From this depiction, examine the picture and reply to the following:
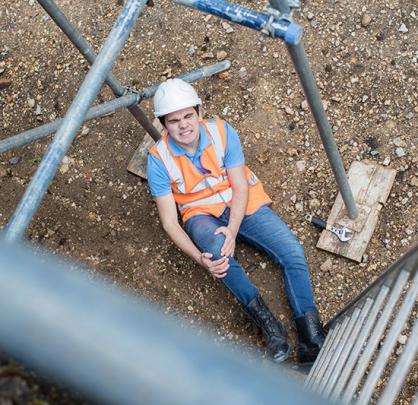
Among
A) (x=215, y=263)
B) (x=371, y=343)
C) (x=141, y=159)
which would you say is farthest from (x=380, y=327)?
(x=141, y=159)

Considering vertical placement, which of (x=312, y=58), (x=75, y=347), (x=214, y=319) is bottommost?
(x=75, y=347)

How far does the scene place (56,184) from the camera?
15.7 feet

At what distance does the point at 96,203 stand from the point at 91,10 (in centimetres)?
167

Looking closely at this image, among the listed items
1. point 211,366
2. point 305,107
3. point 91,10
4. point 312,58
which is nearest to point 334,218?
point 305,107

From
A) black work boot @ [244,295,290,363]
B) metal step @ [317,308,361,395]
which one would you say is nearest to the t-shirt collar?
black work boot @ [244,295,290,363]

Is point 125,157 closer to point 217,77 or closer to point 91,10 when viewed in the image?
point 217,77

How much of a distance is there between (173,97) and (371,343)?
5.91ft

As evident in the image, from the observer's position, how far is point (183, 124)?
369cm

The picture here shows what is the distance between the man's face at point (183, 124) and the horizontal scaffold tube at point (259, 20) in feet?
3.34

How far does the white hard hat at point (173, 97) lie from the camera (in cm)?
363

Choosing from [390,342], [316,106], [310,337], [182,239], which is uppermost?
[316,106]

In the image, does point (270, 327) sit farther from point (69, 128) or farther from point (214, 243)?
point (69, 128)

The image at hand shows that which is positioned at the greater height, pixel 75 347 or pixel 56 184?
pixel 56 184

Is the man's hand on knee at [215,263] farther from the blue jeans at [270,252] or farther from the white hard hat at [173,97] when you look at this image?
the white hard hat at [173,97]
